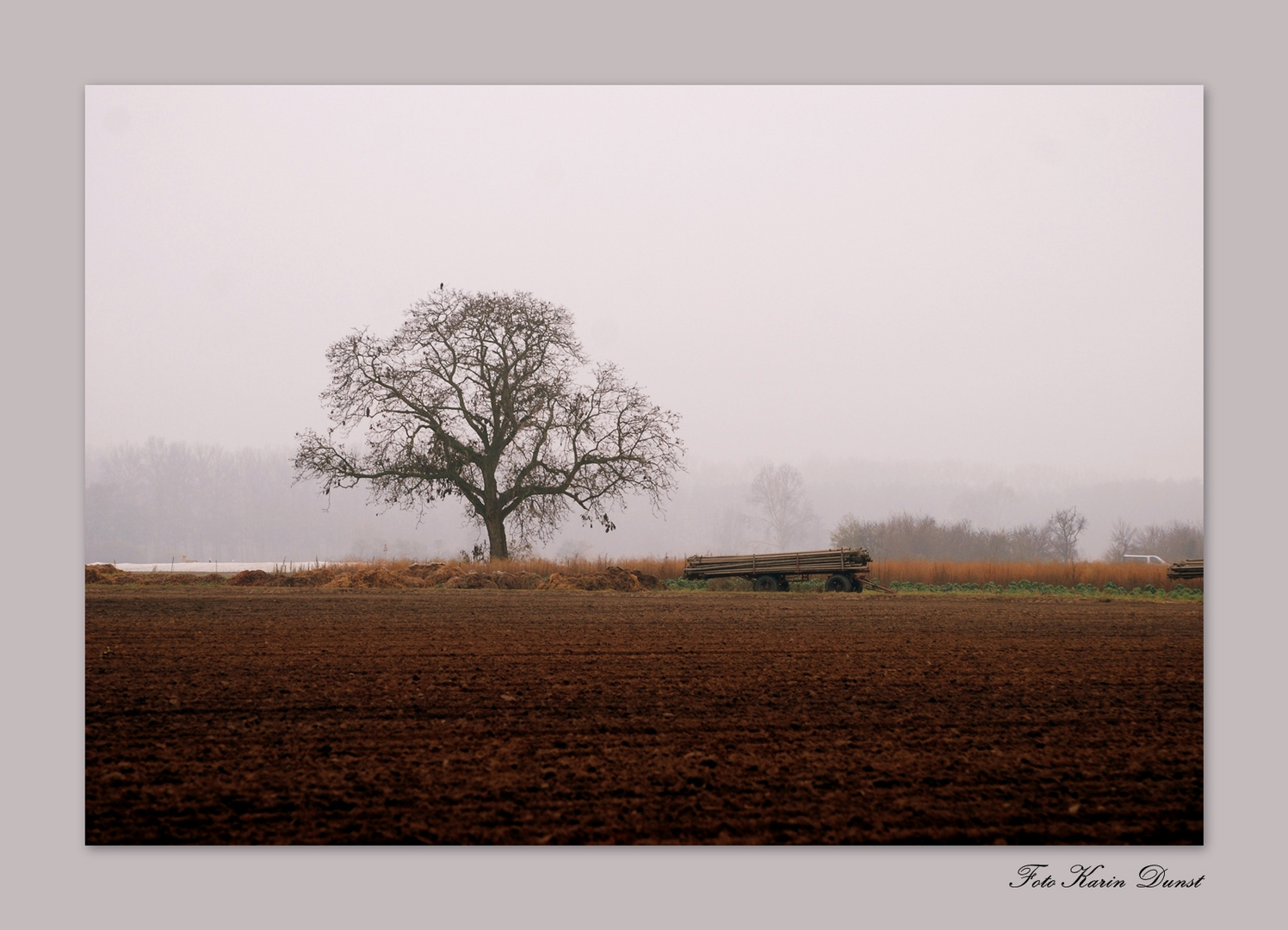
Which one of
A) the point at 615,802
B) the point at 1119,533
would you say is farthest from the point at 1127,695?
the point at 1119,533

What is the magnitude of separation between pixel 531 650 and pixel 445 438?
13.9m

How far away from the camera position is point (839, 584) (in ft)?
61.4

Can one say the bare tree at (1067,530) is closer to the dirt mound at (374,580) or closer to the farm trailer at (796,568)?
the farm trailer at (796,568)

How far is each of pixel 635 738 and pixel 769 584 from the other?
45.5ft

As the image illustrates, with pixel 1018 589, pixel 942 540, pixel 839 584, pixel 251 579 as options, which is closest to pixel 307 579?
pixel 251 579

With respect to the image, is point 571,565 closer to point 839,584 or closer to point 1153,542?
point 839,584

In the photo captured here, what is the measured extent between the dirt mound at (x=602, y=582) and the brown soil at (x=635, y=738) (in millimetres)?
8607

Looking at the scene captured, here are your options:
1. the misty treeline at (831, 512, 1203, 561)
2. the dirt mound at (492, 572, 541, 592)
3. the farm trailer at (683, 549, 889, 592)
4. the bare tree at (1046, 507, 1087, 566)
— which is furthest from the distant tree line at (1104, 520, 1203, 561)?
the dirt mound at (492, 572, 541, 592)

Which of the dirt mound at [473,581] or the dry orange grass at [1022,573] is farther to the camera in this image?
the dry orange grass at [1022,573]

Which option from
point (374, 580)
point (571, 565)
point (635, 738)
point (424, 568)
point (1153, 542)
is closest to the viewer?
point (635, 738)

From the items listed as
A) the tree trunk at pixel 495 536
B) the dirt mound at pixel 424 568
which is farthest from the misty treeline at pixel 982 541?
the dirt mound at pixel 424 568

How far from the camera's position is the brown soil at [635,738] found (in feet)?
15.0

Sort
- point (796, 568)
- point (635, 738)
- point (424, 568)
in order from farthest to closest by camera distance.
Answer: point (424, 568) → point (796, 568) → point (635, 738)
